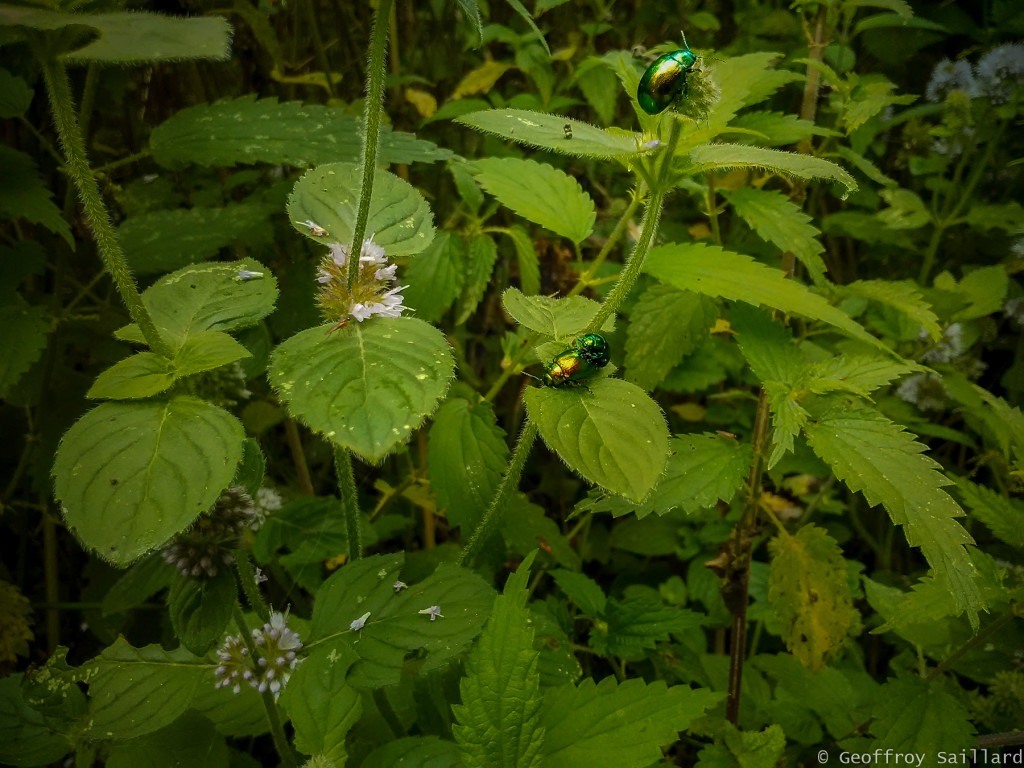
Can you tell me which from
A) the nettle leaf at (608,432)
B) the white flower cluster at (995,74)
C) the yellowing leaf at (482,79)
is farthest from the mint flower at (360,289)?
the white flower cluster at (995,74)

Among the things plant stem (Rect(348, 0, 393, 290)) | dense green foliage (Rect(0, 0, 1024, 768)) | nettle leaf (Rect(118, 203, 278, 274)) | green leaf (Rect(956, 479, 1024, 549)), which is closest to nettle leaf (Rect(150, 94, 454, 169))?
dense green foliage (Rect(0, 0, 1024, 768))

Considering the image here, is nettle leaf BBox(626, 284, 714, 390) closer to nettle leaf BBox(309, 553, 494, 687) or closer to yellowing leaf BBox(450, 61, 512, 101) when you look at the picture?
nettle leaf BBox(309, 553, 494, 687)

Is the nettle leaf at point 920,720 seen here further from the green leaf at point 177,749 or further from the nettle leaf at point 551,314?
Result: the green leaf at point 177,749

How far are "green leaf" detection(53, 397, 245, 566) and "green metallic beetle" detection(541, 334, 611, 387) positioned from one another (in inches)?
15.1

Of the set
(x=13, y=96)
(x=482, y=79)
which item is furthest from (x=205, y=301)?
(x=482, y=79)

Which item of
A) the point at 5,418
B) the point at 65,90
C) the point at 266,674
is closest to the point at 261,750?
the point at 266,674

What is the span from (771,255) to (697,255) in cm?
78

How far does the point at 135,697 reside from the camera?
2.98ft

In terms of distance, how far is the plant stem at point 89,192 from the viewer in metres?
0.68

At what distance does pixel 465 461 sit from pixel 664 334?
0.49 metres

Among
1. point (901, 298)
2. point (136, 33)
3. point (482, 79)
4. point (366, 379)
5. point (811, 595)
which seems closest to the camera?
point (136, 33)

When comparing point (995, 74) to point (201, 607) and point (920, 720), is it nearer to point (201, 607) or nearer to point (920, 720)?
point (920, 720)

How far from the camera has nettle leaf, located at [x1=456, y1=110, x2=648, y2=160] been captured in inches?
33.8

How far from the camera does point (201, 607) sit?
2.74 ft
